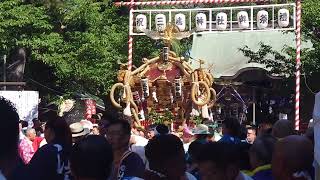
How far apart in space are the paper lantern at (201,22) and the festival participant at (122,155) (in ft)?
53.5

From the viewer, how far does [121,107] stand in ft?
72.2

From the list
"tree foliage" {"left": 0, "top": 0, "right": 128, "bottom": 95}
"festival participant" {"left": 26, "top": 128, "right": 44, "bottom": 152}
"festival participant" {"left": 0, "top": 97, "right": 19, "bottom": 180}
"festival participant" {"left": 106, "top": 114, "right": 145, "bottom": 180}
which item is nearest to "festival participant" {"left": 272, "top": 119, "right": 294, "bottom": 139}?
"festival participant" {"left": 106, "top": 114, "right": 145, "bottom": 180}

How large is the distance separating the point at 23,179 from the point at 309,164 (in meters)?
1.52

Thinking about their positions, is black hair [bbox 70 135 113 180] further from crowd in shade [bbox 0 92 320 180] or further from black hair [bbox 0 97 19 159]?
black hair [bbox 0 97 19 159]

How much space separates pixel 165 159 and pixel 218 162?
487 millimetres

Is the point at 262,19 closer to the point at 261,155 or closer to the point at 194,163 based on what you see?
the point at 194,163

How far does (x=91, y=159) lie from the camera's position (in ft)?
11.6

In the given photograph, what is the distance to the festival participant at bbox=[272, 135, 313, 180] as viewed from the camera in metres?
3.72

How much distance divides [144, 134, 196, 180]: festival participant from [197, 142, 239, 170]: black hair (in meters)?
0.35

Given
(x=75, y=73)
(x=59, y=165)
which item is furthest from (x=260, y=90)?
(x=59, y=165)

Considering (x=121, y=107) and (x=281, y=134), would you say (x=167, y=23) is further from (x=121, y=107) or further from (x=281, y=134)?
(x=281, y=134)

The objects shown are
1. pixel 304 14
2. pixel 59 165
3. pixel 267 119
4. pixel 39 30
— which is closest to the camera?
pixel 59 165

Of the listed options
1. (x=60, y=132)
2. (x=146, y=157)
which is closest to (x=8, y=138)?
(x=146, y=157)

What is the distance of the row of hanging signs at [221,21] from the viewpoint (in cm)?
2119
